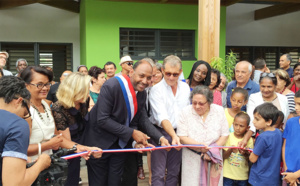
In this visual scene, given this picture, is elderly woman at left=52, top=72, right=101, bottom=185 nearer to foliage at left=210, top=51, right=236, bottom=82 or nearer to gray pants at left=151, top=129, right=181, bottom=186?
gray pants at left=151, top=129, right=181, bottom=186

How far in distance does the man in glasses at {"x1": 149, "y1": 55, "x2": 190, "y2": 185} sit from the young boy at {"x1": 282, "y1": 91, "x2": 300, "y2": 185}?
3.77 ft

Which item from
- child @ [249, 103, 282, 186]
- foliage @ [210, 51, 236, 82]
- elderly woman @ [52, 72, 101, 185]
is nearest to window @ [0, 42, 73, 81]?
foliage @ [210, 51, 236, 82]

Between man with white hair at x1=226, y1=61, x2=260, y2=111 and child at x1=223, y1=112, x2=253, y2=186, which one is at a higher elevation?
man with white hair at x1=226, y1=61, x2=260, y2=111

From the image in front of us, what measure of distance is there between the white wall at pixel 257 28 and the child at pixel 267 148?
24.9 feet

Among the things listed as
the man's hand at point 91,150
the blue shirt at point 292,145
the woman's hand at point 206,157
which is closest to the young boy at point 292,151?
the blue shirt at point 292,145

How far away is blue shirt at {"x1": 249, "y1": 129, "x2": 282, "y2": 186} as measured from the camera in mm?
3117

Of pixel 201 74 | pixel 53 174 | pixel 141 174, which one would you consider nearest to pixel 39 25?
pixel 141 174

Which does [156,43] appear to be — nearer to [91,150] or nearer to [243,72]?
[243,72]

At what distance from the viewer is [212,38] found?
5953 millimetres

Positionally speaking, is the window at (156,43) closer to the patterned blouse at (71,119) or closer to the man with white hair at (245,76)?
the man with white hair at (245,76)

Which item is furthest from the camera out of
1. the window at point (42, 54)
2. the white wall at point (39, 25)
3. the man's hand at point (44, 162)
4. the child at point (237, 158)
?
the window at point (42, 54)

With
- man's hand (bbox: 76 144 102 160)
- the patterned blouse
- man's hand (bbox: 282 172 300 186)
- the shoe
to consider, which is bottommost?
the shoe

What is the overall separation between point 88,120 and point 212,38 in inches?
148

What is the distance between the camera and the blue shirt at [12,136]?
1.74 m
